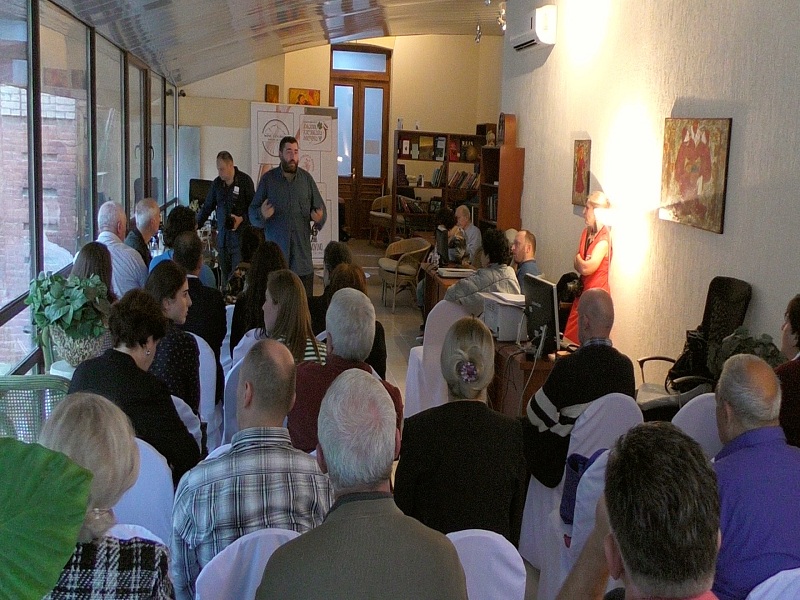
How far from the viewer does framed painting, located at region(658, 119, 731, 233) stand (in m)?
5.18

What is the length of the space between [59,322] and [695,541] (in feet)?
9.90

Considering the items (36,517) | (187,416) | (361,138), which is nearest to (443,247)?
(187,416)

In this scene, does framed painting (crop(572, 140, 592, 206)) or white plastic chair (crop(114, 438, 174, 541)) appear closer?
white plastic chair (crop(114, 438, 174, 541))

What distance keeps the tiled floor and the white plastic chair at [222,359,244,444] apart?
2786mm

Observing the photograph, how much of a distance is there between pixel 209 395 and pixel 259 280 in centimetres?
78

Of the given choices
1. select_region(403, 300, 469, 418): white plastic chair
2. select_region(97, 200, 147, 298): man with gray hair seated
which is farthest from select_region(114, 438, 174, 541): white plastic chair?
select_region(97, 200, 147, 298): man with gray hair seated

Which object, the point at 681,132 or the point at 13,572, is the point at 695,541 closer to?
the point at 13,572

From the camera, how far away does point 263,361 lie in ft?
8.31

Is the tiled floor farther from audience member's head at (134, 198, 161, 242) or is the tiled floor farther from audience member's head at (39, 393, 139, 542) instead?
audience member's head at (39, 393, 139, 542)

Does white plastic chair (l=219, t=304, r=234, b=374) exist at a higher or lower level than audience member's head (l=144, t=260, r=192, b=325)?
lower

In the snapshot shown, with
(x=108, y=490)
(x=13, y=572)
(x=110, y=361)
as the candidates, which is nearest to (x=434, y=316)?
(x=110, y=361)

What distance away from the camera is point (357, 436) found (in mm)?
1957

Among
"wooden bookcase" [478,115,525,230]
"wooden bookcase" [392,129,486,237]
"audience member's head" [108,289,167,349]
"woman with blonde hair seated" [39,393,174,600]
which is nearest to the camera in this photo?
"woman with blonde hair seated" [39,393,174,600]

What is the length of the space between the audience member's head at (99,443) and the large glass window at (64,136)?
3.75 meters
